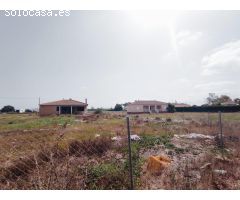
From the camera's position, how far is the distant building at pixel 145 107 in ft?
181

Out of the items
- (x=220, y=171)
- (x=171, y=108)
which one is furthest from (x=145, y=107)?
(x=220, y=171)

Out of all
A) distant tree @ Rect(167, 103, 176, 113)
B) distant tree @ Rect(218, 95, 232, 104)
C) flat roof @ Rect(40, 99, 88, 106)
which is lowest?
distant tree @ Rect(167, 103, 176, 113)

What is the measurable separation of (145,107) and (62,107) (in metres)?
22.5

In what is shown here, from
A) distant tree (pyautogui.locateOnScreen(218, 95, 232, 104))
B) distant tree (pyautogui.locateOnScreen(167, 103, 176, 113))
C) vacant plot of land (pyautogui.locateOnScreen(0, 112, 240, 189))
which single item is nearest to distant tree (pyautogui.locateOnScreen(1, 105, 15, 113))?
distant tree (pyautogui.locateOnScreen(167, 103, 176, 113))

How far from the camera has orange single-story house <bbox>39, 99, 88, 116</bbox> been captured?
1576 inches

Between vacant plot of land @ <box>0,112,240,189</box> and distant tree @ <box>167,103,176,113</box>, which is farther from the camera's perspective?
distant tree @ <box>167,103,176,113</box>

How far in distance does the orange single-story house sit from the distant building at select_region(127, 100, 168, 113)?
16.7 metres

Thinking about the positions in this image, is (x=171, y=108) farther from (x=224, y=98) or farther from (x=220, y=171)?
(x=220, y=171)

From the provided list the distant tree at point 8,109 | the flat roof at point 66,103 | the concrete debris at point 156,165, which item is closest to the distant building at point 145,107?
the flat roof at point 66,103

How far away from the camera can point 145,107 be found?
55.7 meters

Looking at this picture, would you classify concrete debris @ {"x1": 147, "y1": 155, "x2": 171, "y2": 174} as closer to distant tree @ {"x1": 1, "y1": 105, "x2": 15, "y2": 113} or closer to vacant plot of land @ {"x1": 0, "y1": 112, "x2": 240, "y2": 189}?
vacant plot of land @ {"x1": 0, "y1": 112, "x2": 240, "y2": 189}

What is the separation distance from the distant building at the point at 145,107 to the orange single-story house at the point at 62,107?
54.9 ft

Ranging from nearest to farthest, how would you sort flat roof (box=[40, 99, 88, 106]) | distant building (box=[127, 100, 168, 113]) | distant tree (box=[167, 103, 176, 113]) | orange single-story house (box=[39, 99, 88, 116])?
orange single-story house (box=[39, 99, 88, 116]) < flat roof (box=[40, 99, 88, 106]) < distant tree (box=[167, 103, 176, 113]) < distant building (box=[127, 100, 168, 113])

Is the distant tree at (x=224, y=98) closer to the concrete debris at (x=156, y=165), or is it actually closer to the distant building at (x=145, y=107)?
the distant building at (x=145, y=107)
